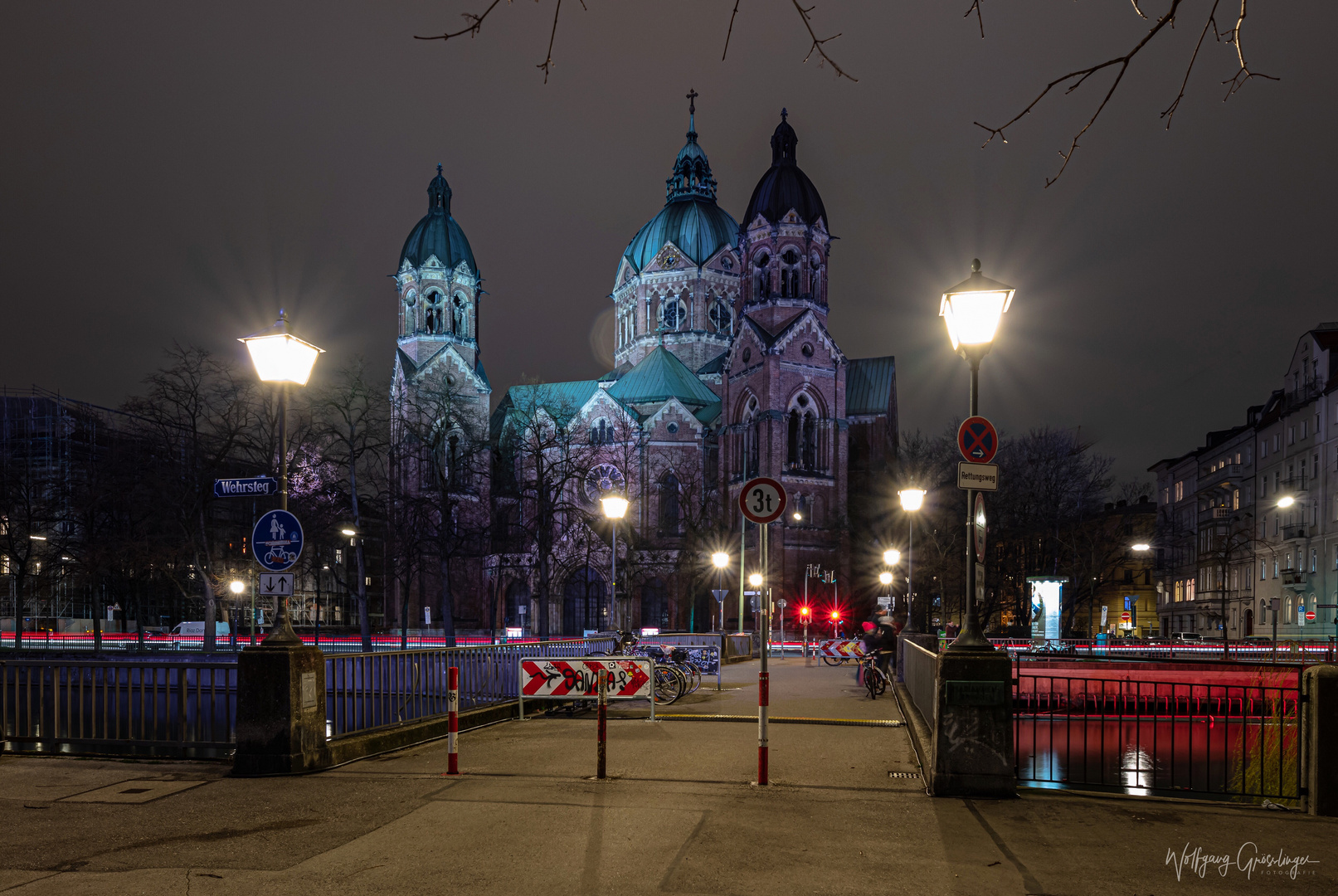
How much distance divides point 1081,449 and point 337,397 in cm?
3956

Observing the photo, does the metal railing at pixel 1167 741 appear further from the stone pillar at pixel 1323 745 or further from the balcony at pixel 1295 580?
the balcony at pixel 1295 580

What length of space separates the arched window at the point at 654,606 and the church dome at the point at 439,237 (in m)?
30.3

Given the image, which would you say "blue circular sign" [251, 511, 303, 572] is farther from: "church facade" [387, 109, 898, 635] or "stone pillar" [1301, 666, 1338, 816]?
"church facade" [387, 109, 898, 635]

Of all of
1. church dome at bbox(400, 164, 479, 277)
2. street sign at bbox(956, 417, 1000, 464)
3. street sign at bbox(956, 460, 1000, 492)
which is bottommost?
street sign at bbox(956, 460, 1000, 492)

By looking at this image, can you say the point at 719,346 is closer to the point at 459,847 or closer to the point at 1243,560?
the point at 1243,560

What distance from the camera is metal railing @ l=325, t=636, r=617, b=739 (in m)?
11.6

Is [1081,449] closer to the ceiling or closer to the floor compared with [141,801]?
closer to the ceiling

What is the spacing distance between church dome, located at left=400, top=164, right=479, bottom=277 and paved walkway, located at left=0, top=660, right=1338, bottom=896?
72.3 meters

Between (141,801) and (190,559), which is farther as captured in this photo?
(190,559)

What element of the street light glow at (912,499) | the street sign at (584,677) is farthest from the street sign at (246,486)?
the street light glow at (912,499)

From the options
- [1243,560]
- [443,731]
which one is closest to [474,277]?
[1243,560]

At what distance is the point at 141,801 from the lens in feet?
29.1

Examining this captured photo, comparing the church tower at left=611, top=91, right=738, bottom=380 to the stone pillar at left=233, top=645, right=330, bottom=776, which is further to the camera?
the church tower at left=611, top=91, right=738, bottom=380

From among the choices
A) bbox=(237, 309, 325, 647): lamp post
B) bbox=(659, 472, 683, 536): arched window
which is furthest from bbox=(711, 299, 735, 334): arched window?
bbox=(237, 309, 325, 647): lamp post
